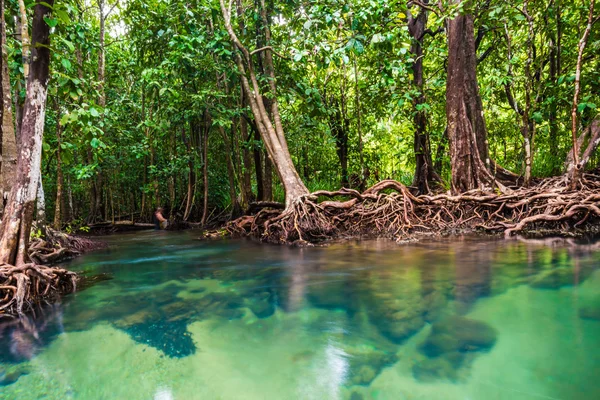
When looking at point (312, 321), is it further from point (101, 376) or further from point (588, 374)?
point (588, 374)

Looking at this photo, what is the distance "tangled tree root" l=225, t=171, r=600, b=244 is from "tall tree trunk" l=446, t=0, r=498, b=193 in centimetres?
60

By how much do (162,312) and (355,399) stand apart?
2215 millimetres

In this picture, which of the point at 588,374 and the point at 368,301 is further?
the point at 368,301

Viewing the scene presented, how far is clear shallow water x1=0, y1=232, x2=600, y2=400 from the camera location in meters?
2.10

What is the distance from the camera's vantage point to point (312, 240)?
25.0 feet

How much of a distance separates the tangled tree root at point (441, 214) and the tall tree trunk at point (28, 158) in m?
4.63

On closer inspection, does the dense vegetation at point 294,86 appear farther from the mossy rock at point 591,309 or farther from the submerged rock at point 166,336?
the mossy rock at point 591,309

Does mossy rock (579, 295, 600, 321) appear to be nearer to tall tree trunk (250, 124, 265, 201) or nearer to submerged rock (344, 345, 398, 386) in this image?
submerged rock (344, 345, 398, 386)

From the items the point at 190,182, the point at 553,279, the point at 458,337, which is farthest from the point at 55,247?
the point at 553,279

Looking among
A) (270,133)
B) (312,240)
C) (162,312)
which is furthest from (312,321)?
(270,133)

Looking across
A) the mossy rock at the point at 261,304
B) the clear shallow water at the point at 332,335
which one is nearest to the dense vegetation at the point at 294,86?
the clear shallow water at the point at 332,335

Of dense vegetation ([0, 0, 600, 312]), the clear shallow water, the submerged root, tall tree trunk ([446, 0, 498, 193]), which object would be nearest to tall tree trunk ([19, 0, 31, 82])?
dense vegetation ([0, 0, 600, 312])

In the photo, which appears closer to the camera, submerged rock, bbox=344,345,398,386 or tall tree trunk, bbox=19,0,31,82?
submerged rock, bbox=344,345,398,386

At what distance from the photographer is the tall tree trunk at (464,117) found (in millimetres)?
8203
